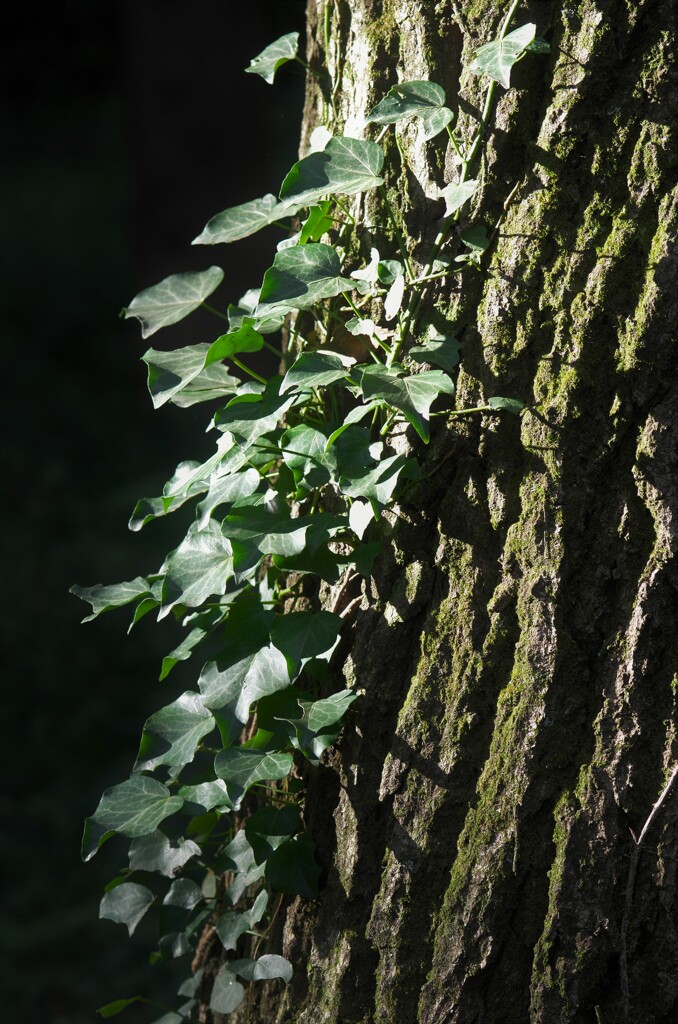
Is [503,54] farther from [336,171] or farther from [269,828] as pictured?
[269,828]

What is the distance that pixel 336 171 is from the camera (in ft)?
3.24

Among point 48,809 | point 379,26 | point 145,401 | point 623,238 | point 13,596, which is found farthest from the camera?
point 145,401

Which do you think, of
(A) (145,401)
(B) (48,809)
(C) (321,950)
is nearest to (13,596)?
(B) (48,809)

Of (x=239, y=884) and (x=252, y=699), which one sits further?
(x=239, y=884)

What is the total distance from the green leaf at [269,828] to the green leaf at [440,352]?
549 mm

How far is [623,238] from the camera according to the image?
0.93m

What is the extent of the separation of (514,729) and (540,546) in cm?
20

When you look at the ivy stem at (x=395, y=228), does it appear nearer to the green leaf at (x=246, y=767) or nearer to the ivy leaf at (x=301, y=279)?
the ivy leaf at (x=301, y=279)

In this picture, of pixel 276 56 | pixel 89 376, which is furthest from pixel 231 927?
pixel 89 376

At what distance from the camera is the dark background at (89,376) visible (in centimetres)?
247

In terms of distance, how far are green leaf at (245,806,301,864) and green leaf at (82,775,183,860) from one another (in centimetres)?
10

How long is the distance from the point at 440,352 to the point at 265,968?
0.77 metres

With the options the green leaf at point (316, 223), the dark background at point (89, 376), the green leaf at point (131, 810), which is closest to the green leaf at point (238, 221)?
the green leaf at point (316, 223)

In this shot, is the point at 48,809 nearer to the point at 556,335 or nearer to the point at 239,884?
the point at 239,884
